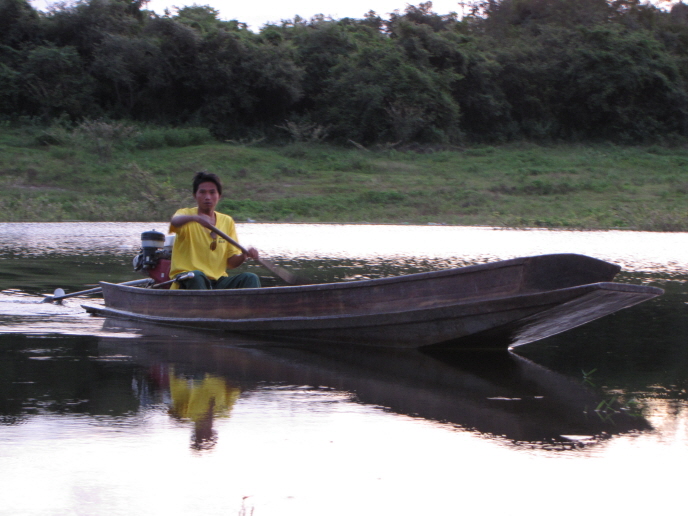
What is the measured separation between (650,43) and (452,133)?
9.78m

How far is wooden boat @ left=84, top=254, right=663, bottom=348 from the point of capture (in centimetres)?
555

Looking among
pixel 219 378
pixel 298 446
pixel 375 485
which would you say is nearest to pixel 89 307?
pixel 219 378

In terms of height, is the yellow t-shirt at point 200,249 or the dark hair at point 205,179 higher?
the dark hair at point 205,179

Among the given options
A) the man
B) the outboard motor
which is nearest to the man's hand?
the man

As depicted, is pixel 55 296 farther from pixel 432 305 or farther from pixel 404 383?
pixel 404 383

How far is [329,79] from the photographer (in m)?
34.4

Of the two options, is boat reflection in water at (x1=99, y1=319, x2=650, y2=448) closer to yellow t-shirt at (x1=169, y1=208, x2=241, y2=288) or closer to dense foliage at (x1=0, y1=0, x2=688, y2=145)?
yellow t-shirt at (x1=169, y1=208, x2=241, y2=288)

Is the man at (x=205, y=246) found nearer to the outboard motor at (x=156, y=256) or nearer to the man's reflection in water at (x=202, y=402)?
the outboard motor at (x=156, y=256)

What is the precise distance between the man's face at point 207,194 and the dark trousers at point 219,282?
0.57 m

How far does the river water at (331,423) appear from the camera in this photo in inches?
126

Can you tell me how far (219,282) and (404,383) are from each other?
99.7 inches

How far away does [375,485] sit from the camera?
335 centimetres

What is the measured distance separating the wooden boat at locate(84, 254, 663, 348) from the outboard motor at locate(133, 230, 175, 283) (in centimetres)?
44

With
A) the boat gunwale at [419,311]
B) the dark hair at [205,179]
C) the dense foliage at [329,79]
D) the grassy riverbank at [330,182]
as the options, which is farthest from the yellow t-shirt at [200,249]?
the dense foliage at [329,79]
